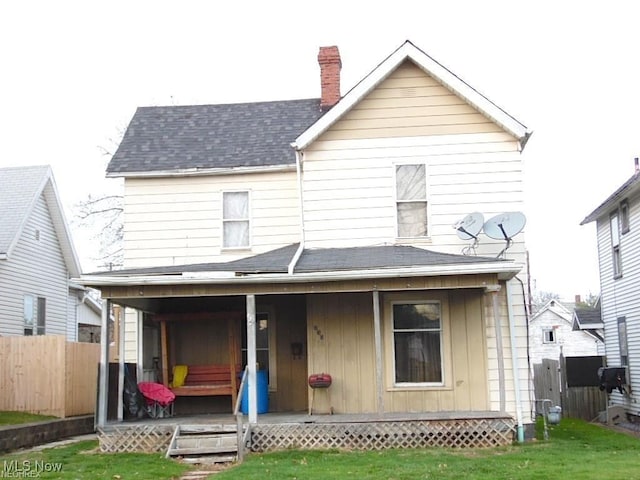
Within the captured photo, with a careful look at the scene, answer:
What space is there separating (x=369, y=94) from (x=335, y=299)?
4086 mm

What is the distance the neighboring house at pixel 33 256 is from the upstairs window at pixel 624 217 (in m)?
16.7

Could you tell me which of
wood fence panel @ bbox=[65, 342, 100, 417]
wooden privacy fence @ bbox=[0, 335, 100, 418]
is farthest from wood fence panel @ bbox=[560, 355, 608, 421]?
wooden privacy fence @ bbox=[0, 335, 100, 418]

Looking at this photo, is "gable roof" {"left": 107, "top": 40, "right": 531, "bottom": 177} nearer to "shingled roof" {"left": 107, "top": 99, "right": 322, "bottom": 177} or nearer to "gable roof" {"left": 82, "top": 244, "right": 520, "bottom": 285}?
"shingled roof" {"left": 107, "top": 99, "right": 322, "bottom": 177}

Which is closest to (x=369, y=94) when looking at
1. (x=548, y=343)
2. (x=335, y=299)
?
(x=335, y=299)

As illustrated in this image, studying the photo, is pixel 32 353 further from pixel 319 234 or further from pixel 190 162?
pixel 319 234

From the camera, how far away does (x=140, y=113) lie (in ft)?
63.6

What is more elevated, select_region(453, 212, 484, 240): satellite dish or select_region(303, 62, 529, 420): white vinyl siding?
select_region(303, 62, 529, 420): white vinyl siding

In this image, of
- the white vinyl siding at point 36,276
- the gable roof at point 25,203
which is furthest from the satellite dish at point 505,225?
the white vinyl siding at point 36,276

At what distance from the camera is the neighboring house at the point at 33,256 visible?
22797 millimetres

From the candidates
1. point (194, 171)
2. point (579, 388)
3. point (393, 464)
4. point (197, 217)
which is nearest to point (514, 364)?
point (393, 464)

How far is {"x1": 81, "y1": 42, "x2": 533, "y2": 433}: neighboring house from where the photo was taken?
1379cm

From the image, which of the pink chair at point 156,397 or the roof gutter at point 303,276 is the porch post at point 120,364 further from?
the roof gutter at point 303,276

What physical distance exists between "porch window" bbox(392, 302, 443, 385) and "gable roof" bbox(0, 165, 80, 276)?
1221 centimetres

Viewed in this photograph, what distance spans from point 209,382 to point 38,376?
4.06 m
